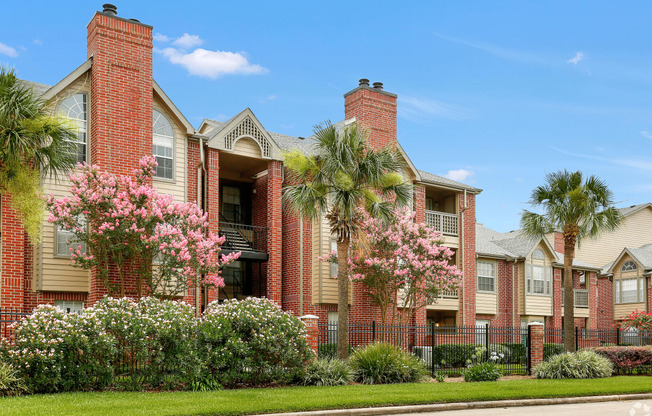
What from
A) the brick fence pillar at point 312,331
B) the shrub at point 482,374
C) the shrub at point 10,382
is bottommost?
the shrub at point 482,374

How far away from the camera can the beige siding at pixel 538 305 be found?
131 ft

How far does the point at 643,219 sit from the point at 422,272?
31.7 meters

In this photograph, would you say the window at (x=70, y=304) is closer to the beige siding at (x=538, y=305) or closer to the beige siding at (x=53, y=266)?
the beige siding at (x=53, y=266)

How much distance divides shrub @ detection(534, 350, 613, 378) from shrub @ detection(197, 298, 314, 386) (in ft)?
29.5

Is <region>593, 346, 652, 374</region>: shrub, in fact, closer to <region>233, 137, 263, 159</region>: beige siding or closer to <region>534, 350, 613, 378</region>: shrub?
<region>534, 350, 613, 378</region>: shrub

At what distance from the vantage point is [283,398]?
51.4 ft

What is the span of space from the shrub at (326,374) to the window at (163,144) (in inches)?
417

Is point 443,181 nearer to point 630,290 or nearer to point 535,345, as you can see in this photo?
point 535,345

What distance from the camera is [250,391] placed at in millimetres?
16922

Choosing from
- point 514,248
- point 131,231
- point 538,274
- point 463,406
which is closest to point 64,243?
point 131,231

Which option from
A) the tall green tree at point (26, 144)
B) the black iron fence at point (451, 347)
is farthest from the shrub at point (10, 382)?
the black iron fence at point (451, 347)

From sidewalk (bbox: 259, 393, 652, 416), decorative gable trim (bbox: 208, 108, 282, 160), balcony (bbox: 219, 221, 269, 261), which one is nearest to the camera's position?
sidewalk (bbox: 259, 393, 652, 416)

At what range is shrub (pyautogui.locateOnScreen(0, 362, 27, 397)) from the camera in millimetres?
14969

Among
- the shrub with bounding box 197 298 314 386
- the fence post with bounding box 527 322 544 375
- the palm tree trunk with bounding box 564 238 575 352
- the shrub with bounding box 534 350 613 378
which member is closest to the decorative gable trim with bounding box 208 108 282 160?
the shrub with bounding box 197 298 314 386
